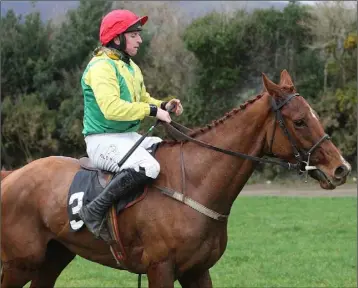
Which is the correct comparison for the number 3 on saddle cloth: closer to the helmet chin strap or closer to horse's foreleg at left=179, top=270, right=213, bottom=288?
horse's foreleg at left=179, top=270, right=213, bottom=288

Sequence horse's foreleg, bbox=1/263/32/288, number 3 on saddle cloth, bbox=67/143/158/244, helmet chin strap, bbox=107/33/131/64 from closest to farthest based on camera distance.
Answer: number 3 on saddle cloth, bbox=67/143/158/244 → helmet chin strap, bbox=107/33/131/64 → horse's foreleg, bbox=1/263/32/288

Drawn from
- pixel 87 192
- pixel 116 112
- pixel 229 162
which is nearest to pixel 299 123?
pixel 229 162

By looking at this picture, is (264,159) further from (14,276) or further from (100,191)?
(14,276)

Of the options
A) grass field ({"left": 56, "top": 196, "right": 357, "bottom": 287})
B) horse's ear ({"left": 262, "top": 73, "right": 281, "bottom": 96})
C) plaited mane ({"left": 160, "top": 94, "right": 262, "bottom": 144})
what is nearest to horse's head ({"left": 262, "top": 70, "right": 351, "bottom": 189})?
horse's ear ({"left": 262, "top": 73, "right": 281, "bottom": 96})

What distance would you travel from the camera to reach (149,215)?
520cm

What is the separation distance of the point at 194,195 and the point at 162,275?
24.2 inches

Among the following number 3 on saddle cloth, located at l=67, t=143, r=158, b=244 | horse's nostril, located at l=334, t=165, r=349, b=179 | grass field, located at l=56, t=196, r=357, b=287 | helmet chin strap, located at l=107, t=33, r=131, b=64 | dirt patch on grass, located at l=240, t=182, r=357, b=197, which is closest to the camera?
horse's nostril, located at l=334, t=165, r=349, b=179

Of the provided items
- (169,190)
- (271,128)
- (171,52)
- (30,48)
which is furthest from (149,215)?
(30,48)

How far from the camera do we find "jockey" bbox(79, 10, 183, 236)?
5.17m

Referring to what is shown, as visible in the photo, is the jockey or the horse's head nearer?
the horse's head

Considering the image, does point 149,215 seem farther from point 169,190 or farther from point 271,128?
point 271,128

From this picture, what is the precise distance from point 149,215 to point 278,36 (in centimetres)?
1908

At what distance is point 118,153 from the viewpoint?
5332mm

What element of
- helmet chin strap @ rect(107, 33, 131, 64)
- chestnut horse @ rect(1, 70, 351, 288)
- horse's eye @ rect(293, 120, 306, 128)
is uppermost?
helmet chin strap @ rect(107, 33, 131, 64)
